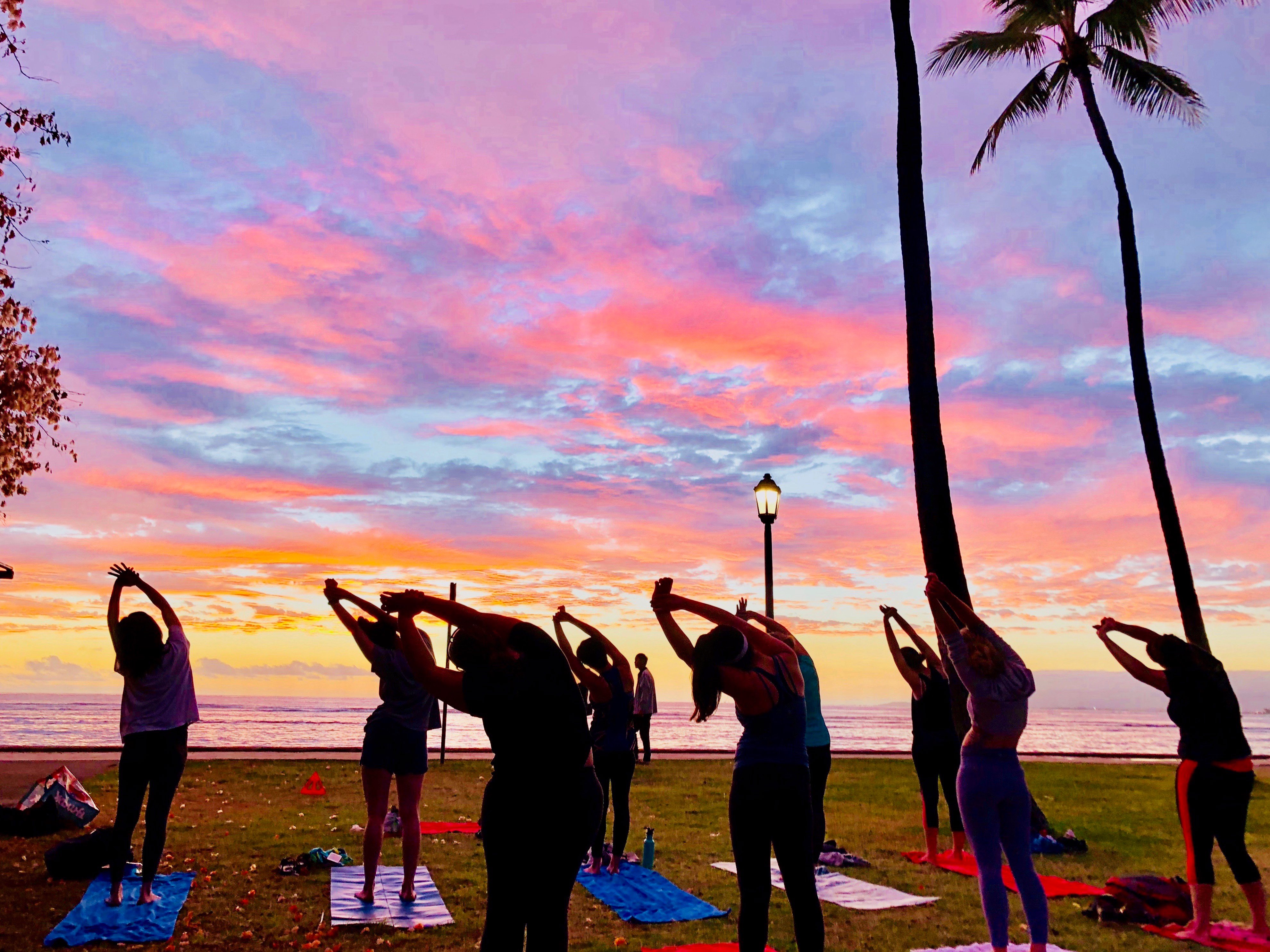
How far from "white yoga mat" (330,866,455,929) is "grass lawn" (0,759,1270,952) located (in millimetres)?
126

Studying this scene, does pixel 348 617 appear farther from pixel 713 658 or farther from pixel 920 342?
pixel 920 342

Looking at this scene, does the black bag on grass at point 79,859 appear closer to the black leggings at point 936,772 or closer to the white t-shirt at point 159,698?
the white t-shirt at point 159,698

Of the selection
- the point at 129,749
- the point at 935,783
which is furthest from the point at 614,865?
the point at 129,749

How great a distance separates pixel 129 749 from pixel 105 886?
1.82 meters

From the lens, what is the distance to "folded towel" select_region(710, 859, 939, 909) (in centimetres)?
850

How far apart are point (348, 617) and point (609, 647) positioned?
7.97 ft

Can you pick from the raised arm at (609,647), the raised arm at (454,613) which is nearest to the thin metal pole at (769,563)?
the raised arm at (609,647)

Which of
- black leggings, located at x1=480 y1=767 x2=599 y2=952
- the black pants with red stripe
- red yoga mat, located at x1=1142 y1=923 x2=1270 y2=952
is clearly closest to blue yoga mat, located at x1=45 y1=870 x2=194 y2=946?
black leggings, located at x1=480 y1=767 x2=599 y2=952

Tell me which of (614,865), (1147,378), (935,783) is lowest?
(614,865)

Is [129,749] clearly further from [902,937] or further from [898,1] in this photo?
[898,1]

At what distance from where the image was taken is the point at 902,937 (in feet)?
24.5

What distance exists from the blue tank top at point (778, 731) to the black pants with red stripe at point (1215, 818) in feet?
13.2

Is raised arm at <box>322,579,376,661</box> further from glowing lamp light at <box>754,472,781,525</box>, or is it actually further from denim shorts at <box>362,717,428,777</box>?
glowing lamp light at <box>754,472,781,525</box>

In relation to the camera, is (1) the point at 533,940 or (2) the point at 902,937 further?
(2) the point at 902,937
